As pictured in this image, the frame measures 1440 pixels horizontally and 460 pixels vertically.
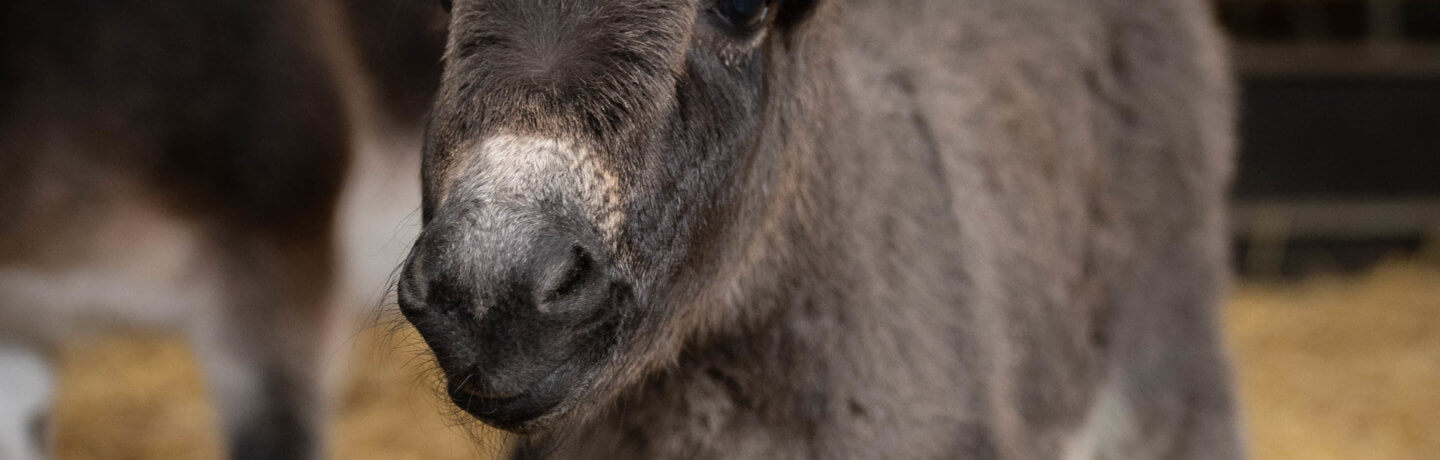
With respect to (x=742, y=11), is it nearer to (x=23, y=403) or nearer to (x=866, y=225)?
(x=866, y=225)

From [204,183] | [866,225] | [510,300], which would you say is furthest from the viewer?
[204,183]

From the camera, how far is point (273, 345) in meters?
2.51

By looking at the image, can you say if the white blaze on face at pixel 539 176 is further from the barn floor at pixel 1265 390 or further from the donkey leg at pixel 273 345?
the barn floor at pixel 1265 390

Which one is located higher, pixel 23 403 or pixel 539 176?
pixel 539 176

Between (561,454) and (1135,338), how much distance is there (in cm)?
129

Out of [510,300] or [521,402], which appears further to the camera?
[521,402]

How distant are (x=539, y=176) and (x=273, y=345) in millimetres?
1481

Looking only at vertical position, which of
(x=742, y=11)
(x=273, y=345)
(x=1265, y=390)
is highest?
(x=742, y=11)

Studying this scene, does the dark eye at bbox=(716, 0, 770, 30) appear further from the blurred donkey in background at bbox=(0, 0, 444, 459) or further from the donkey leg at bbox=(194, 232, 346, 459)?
the donkey leg at bbox=(194, 232, 346, 459)

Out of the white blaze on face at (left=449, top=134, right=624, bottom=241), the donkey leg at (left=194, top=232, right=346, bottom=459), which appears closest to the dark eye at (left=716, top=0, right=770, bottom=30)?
the white blaze on face at (left=449, top=134, right=624, bottom=241)

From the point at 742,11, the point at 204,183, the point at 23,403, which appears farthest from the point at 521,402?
the point at 23,403

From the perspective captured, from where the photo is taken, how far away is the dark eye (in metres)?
1.50

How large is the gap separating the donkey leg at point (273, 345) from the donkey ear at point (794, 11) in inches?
Answer: 51.8

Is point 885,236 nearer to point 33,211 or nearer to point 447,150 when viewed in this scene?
point 447,150
